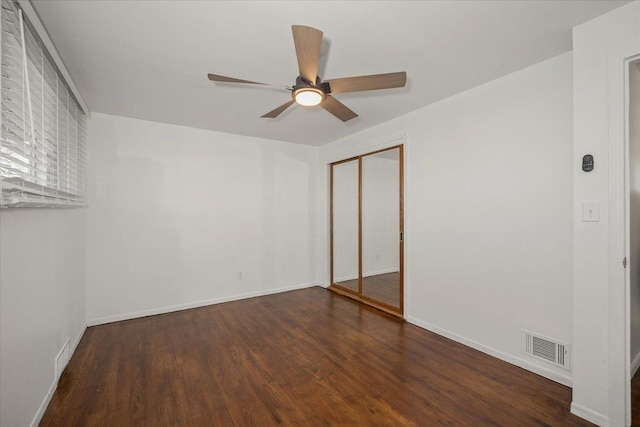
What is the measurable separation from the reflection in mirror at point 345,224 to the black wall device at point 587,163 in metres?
2.79

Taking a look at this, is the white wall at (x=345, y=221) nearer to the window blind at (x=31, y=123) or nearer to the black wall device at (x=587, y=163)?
the black wall device at (x=587, y=163)

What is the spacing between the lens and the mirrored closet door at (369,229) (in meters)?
3.67

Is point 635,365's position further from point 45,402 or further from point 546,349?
point 45,402

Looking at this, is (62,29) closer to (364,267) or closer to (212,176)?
(212,176)

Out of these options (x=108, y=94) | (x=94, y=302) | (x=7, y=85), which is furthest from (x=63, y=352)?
(x=108, y=94)

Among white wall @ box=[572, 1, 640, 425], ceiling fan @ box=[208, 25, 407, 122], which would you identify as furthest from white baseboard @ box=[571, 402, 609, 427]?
ceiling fan @ box=[208, 25, 407, 122]

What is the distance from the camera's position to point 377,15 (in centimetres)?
170

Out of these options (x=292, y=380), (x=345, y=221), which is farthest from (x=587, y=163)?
(x=345, y=221)

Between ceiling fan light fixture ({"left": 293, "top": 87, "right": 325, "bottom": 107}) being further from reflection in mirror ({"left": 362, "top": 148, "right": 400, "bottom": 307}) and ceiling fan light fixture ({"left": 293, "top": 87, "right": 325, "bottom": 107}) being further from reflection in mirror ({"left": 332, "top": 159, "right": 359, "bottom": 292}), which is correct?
reflection in mirror ({"left": 332, "top": 159, "right": 359, "bottom": 292})

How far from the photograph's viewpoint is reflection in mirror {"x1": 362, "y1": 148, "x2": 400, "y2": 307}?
368 centimetres

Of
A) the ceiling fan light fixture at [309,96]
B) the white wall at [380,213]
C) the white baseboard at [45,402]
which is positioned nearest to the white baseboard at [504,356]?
the white wall at [380,213]

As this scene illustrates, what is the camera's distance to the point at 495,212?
8.39 ft

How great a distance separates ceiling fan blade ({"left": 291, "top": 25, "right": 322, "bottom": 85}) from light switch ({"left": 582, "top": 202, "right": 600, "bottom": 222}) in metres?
1.93

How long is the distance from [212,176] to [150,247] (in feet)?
4.07
